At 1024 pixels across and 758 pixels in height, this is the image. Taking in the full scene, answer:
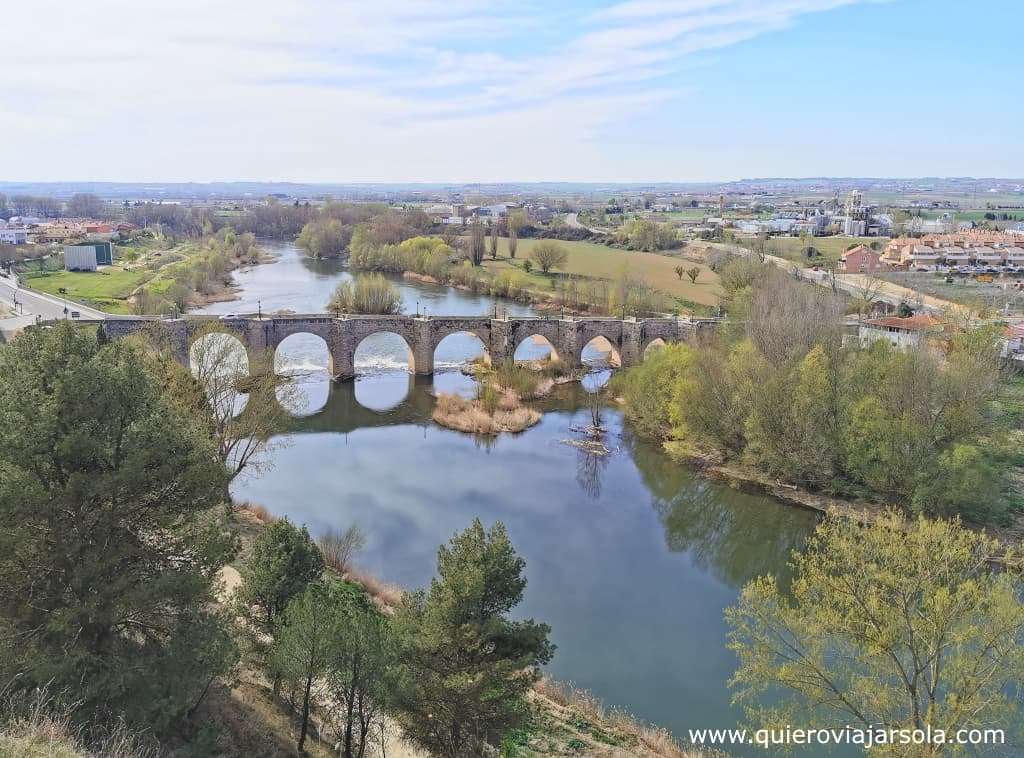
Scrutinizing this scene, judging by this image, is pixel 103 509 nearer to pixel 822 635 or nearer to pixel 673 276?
pixel 822 635

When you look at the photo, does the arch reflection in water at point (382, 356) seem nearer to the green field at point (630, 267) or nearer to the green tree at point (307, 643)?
the green field at point (630, 267)

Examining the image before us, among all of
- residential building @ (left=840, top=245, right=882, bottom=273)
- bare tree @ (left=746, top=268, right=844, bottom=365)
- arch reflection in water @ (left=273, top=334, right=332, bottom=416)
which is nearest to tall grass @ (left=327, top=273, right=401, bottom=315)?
arch reflection in water @ (left=273, top=334, right=332, bottom=416)

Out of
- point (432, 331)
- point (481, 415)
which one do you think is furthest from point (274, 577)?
point (432, 331)

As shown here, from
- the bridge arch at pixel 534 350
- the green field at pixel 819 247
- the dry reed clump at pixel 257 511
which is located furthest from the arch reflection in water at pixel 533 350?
the green field at pixel 819 247

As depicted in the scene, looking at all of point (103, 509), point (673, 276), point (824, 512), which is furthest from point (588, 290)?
point (103, 509)

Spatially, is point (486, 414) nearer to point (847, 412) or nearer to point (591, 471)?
point (591, 471)

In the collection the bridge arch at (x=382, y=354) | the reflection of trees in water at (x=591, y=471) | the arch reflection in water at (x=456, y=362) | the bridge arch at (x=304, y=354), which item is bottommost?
the reflection of trees in water at (x=591, y=471)
